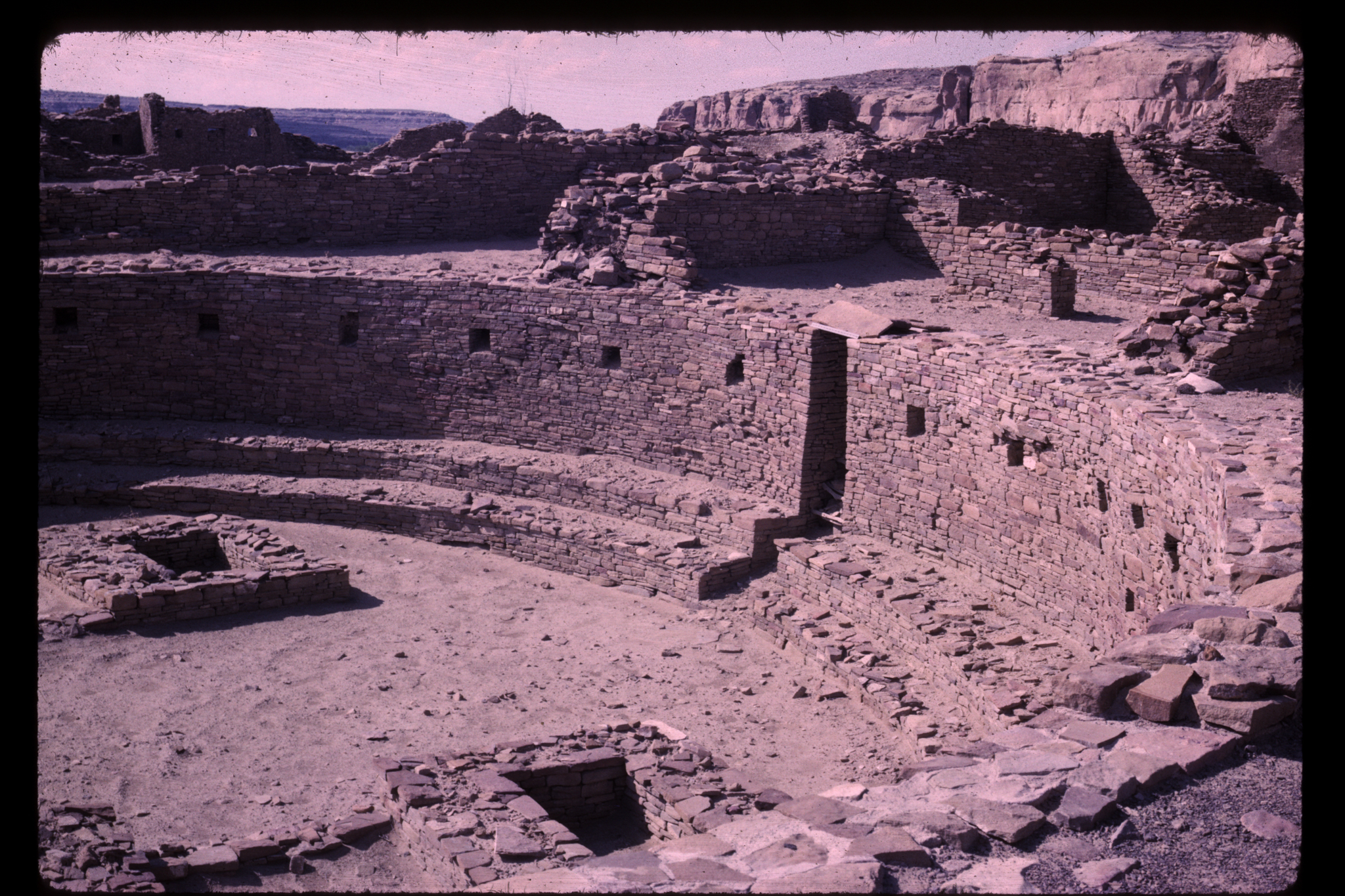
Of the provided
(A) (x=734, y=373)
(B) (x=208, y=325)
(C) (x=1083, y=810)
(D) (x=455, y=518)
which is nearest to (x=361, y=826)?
(C) (x=1083, y=810)

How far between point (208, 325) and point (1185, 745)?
596 inches

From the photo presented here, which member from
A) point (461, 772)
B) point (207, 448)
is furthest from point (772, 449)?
point (207, 448)

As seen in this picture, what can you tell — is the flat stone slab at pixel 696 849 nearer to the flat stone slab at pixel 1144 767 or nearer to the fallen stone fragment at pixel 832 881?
the fallen stone fragment at pixel 832 881

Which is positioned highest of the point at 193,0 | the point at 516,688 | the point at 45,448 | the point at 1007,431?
the point at 193,0

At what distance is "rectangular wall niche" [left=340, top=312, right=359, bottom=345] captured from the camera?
15992 millimetres

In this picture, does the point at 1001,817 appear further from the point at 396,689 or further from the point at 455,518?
the point at 455,518

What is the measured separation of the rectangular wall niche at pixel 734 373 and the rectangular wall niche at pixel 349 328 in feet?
18.5

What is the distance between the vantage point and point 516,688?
1066 cm

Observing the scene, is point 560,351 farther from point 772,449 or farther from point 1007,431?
point 1007,431

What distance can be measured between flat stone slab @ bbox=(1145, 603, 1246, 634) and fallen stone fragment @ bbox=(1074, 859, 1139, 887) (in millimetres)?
2027

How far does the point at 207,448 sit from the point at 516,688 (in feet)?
24.4

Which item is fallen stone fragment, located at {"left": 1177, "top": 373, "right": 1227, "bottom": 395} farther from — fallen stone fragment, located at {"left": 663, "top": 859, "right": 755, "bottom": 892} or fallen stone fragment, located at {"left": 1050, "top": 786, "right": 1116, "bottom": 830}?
fallen stone fragment, located at {"left": 663, "top": 859, "right": 755, "bottom": 892}

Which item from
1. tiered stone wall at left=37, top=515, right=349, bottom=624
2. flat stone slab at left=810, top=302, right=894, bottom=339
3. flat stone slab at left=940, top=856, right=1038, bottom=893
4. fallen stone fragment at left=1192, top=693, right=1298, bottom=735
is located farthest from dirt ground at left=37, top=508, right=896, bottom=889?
flat stone slab at left=940, top=856, right=1038, bottom=893

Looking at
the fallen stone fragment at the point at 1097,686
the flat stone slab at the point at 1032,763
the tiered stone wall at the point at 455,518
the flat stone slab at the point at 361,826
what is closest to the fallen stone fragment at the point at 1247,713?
the fallen stone fragment at the point at 1097,686
